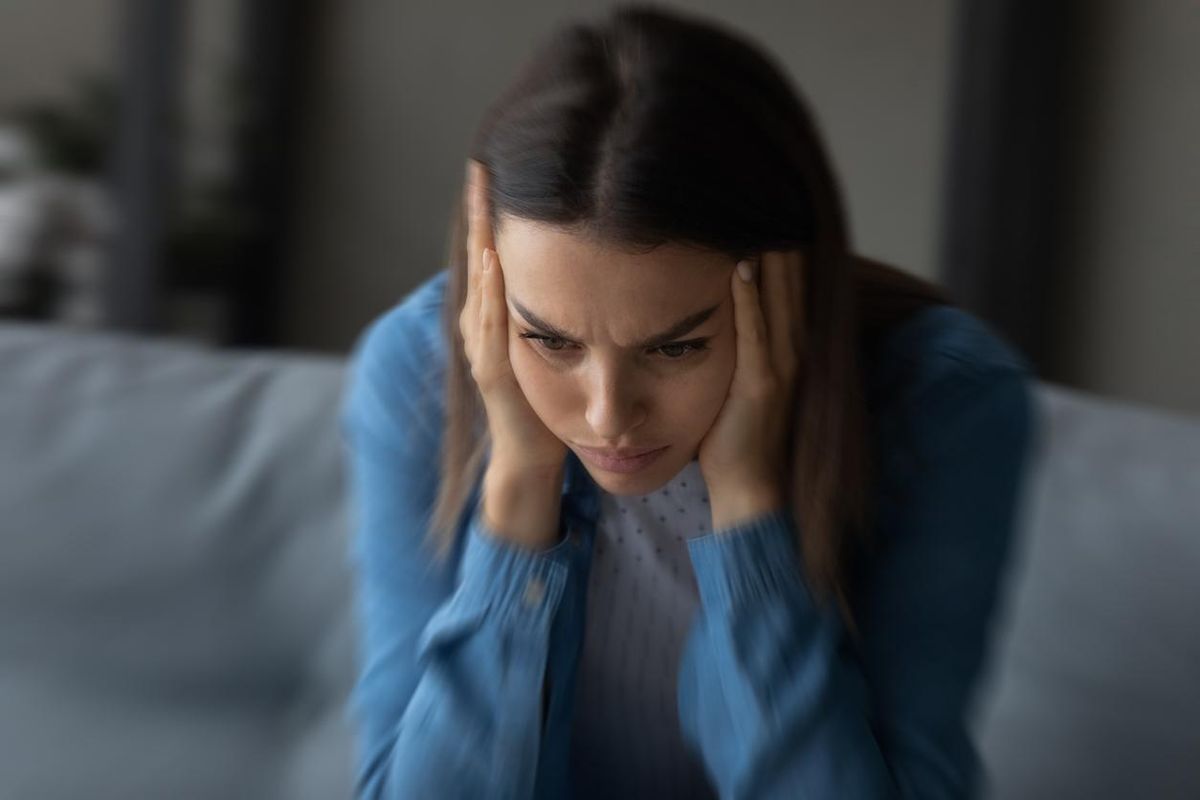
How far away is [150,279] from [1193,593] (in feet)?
4.98

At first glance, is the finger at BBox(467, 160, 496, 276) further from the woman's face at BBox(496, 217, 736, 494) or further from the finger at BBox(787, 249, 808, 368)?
the finger at BBox(787, 249, 808, 368)

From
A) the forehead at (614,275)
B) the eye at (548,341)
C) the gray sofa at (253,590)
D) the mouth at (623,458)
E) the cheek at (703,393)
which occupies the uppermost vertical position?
the forehead at (614,275)

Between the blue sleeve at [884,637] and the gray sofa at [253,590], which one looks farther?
the gray sofa at [253,590]

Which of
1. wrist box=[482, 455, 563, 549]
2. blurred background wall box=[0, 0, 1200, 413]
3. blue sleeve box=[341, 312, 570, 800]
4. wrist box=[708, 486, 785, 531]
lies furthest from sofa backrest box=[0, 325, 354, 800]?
blurred background wall box=[0, 0, 1200, 413]

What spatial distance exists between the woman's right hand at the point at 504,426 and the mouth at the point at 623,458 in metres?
0.07

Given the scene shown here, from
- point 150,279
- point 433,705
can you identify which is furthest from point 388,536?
point 150,279

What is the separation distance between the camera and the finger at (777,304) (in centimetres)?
79

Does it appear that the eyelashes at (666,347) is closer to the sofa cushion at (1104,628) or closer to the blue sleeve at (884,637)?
the blue sleeve at (884,637)

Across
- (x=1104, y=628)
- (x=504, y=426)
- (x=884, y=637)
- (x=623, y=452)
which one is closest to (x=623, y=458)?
(x=623, y=452)

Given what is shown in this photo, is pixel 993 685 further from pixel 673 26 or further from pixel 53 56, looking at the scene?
pixel 53 56

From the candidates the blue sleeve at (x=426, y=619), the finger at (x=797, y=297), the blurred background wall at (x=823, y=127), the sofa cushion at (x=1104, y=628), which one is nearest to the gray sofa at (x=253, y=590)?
the sofa cushion at (x=1104, y=628)

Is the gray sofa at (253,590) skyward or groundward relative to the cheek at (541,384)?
groundward

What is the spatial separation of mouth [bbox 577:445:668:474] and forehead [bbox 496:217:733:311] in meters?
0.10

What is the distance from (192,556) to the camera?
125 cm
